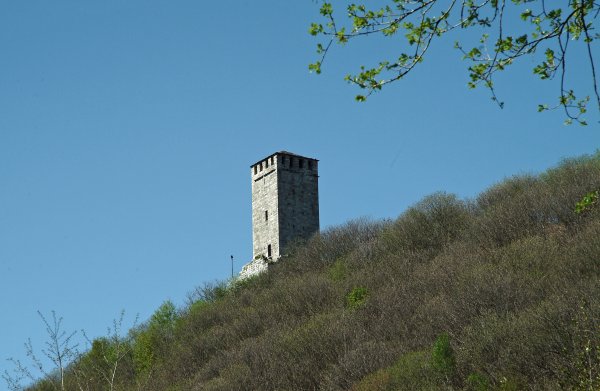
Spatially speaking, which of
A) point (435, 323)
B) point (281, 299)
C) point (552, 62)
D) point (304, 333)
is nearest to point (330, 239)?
point (281, 299)

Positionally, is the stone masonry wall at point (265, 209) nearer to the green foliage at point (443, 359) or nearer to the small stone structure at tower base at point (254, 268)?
the small stone structure at tower base at point (254, 268)

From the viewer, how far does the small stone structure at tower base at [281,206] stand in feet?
122

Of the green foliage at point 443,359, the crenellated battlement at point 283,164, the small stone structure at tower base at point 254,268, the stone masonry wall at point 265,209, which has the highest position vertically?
the crenellated battlement at point 283,164

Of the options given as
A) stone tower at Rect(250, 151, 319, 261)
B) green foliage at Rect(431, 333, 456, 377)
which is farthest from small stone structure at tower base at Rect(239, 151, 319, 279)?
green foliage at Rect(431, 333, 456, 377)

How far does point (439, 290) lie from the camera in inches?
863

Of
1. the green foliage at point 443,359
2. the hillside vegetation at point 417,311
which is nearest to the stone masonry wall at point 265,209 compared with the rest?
the hillside vegetation at point 417,311

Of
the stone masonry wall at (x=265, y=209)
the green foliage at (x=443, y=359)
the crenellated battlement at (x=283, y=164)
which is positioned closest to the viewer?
the green foliage at (x=443, y=359)

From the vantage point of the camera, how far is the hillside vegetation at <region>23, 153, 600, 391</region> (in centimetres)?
1449

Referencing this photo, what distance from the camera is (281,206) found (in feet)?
123

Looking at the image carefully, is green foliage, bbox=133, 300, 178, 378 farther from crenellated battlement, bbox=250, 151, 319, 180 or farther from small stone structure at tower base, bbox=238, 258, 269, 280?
crenellated battlement, bbox=250, 151, 319, 180

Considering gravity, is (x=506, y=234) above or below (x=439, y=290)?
above

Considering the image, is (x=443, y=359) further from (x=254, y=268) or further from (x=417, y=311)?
(x=254, y=268)

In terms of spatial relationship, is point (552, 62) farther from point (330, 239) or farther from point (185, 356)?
point (330, 239)

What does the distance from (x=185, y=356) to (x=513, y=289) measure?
14320 mm
